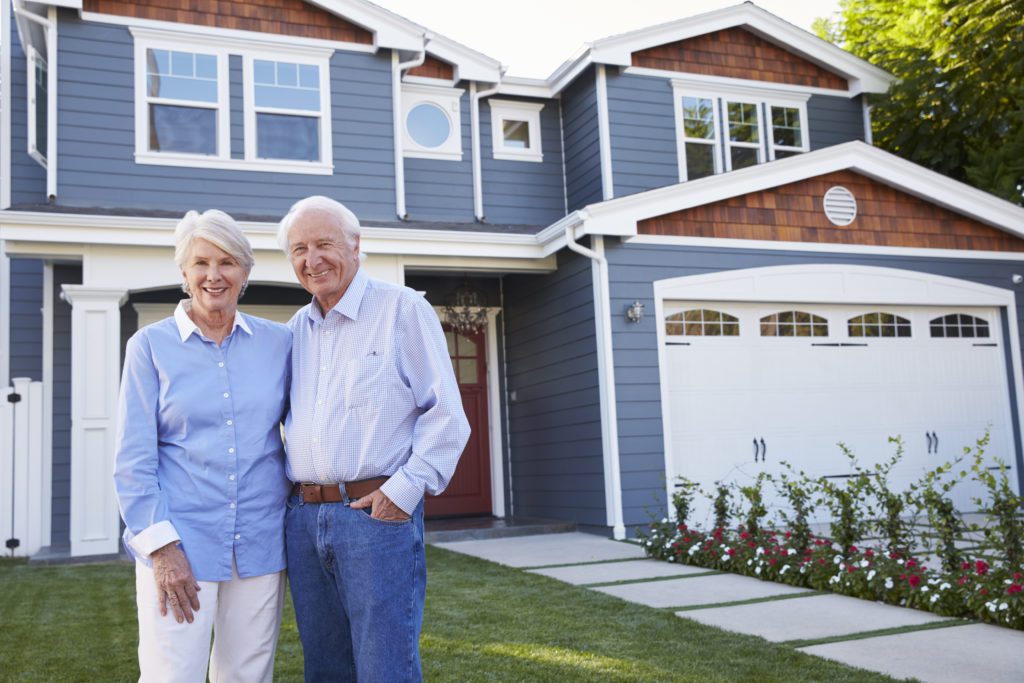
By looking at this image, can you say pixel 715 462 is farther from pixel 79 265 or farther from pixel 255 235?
pixel 79 265

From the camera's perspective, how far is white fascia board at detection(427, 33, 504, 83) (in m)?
10.5

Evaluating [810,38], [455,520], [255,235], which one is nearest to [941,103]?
[810,38]

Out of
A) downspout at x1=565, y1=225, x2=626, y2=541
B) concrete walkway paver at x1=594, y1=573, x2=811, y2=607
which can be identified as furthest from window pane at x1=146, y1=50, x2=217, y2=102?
concrete walkway paver at x1=594, y1=573, x2=811, y2=607

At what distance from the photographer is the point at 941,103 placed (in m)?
13.0

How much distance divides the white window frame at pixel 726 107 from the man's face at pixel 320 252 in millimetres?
8958

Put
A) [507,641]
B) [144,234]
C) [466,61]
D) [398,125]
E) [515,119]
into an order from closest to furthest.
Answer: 1. [507,641]
2. [144,234]
3. [398,125]
4. [466,61]
5. [515,119]

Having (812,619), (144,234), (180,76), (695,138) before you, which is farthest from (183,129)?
(812,619)

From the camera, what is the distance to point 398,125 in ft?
32.8

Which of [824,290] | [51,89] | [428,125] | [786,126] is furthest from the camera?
[786,126]

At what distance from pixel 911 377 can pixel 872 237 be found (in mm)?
1561

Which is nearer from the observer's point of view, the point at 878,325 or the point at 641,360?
the point at 641,360

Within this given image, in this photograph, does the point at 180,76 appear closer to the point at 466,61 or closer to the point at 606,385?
the point at 466,61

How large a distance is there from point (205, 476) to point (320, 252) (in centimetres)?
64

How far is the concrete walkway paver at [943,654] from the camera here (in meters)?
Result: 3.67
